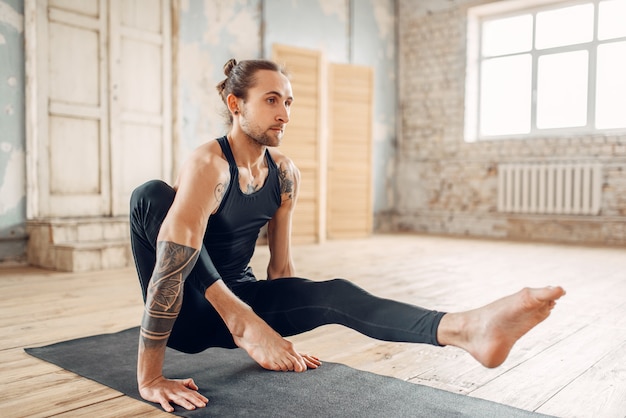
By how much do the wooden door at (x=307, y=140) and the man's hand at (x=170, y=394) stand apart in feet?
14.3

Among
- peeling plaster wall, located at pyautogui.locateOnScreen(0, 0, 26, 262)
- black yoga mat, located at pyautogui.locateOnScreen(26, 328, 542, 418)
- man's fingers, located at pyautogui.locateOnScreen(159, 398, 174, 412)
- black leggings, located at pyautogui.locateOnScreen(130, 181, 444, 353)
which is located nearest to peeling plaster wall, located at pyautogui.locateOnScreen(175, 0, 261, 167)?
peeling plaster wall, located at pyautogui.locateOnScreen(0, 0, 26, 262)

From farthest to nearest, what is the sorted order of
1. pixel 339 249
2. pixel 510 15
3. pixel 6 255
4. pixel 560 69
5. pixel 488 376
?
1. pixel 510 15
2. pixel 560 69
3. pixel 339 249
4. pixel 6 255
5. pixel 488 376

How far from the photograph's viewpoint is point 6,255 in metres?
4.13

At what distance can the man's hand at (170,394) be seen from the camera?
1.45 m

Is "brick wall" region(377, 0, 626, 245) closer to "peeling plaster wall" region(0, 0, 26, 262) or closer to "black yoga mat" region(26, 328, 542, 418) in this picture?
"peeling plaster wall" region(0, 0, 26, 262)

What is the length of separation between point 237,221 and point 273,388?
0.49 metres

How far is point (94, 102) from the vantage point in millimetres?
4633

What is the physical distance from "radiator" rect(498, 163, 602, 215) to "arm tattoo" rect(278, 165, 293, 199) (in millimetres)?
5212

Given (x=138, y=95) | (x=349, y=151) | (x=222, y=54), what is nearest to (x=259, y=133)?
(x=138, y=95)

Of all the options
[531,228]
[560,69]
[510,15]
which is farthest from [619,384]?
[510,15]

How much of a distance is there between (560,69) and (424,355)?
217 inches

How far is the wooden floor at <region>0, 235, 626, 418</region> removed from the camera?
61.3 inches

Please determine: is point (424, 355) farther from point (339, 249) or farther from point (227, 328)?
point (339, 249)

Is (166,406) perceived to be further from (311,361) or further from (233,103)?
(233,103)
